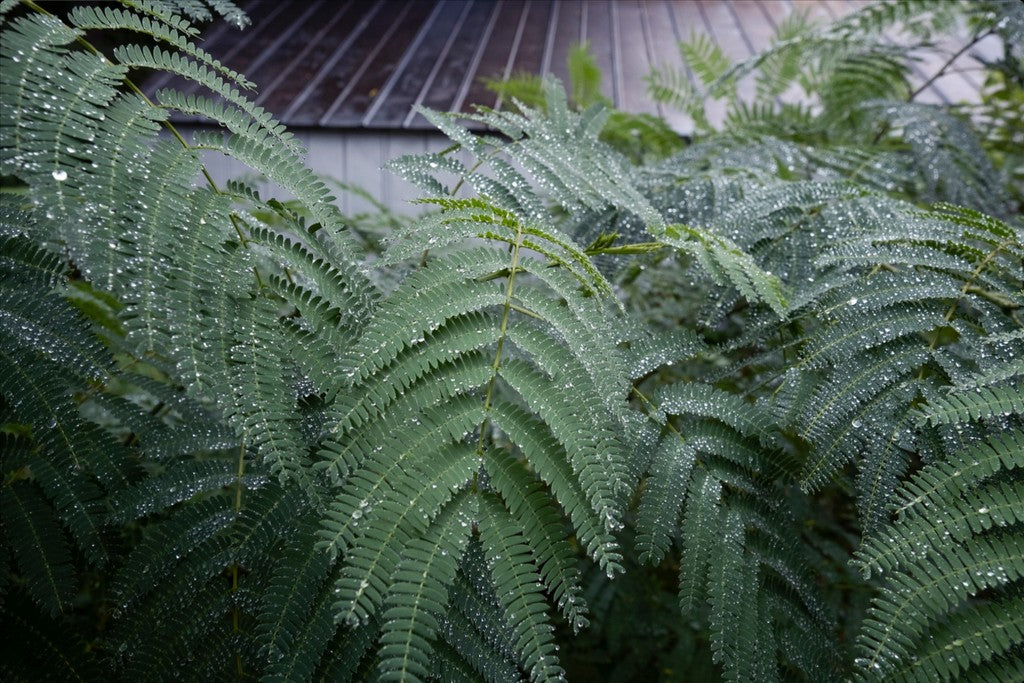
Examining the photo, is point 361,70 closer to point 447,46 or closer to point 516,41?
point 447,46

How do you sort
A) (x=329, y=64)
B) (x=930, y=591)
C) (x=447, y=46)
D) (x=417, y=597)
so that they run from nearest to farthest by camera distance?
(x=417, y=597)
(x=930, y=591)
(x=329, y=64)
(x=447, y=46)

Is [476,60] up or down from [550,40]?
down

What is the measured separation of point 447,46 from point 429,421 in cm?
395

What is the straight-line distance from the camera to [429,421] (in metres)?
0.83

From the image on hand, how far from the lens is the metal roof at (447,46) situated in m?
3.57

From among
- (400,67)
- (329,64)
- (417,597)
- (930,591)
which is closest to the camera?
(417,597)

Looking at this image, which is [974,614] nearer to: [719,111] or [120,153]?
[120,153]

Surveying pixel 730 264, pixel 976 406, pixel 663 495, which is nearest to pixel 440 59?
pixel 730 264

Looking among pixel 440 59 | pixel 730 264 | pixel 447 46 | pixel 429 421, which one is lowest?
pixel 429 421

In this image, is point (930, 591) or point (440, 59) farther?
point (440, 59)

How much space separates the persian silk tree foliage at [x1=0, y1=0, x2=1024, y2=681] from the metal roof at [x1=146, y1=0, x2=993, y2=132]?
2.36 m

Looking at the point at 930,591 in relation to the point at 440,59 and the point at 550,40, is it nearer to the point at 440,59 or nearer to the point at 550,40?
the point at 440,59

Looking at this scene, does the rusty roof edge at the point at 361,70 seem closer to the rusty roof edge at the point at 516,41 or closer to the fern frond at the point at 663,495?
the rusty roof edge at the point at 516,41

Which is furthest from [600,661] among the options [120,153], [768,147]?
[120,153]
